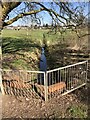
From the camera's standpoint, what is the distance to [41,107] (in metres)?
3.76

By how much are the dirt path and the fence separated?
0.55 feet

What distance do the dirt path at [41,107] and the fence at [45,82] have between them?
17 centimetres

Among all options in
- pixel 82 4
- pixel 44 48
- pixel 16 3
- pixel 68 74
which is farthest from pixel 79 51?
pixel 16 3

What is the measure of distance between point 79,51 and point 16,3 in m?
4.89

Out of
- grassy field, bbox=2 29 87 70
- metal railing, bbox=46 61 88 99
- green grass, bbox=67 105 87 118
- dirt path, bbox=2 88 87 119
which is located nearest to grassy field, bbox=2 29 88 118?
grassy field, bbox=2 29 87 70

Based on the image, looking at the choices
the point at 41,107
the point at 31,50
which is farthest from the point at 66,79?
the point at 31,50

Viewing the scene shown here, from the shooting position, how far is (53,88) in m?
4.28

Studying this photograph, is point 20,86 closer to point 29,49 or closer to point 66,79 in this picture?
point 66,79

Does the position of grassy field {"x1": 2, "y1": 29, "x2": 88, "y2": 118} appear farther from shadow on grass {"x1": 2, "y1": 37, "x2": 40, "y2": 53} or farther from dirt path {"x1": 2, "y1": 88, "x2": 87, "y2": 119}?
dirt path {"x1": 2, "y1": 88, "x2": 87, "y2": 119}

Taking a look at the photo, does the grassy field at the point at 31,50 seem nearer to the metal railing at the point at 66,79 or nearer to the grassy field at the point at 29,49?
the grassy field at the point at 29,49

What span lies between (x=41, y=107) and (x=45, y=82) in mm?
478

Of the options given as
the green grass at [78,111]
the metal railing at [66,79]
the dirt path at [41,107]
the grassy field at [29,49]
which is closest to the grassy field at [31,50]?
the grassy field at [29,49]

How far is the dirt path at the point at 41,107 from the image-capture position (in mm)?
3436

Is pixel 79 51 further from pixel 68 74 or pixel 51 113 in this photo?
pixel 51 113
